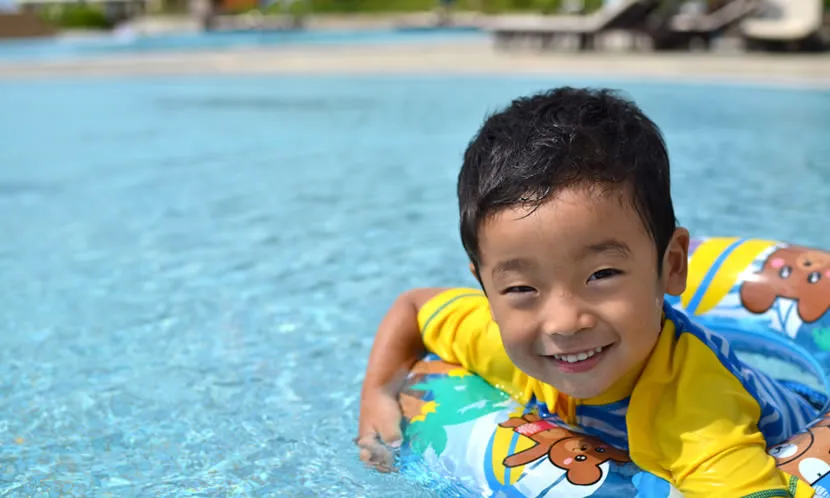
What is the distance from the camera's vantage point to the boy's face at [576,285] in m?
1.81

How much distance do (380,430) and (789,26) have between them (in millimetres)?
13340

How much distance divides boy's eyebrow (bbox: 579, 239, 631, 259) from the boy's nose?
89mm

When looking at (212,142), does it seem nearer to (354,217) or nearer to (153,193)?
(153,193)

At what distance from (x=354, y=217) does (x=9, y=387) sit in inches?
116

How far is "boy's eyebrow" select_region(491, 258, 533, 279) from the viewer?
6.10ft

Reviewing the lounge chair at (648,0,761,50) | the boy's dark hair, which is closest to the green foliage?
the lounge chair at (648,0,761,50)

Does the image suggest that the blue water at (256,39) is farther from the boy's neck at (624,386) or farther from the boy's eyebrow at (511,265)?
the boy's eyebrow at (511,265)

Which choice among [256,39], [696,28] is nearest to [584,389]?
[696,28]

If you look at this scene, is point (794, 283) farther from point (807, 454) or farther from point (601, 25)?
point (601, 25)

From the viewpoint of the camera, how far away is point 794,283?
9.99 feet

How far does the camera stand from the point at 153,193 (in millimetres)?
7082

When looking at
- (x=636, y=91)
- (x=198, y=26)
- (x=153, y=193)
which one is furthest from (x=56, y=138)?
(x=198, y=26)

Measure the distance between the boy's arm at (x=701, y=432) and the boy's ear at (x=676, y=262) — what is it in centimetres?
11

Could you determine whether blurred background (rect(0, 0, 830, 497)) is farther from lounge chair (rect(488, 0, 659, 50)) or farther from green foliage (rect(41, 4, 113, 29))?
green foliage (rect(41, 4, 113, 29))
